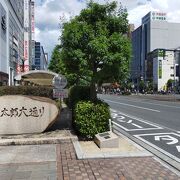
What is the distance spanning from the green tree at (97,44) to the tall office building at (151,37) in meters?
137

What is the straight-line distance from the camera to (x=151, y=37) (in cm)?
15175

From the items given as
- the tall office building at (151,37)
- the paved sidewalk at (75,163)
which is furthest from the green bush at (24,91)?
the tall office building at (151,37)

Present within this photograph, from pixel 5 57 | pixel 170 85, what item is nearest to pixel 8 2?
pixel 5 57

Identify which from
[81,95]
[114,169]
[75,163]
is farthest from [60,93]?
[114,169]

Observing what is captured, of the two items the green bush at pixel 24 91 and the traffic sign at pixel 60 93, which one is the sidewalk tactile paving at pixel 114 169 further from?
the green bush at pixel 24 91

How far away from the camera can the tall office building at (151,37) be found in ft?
500

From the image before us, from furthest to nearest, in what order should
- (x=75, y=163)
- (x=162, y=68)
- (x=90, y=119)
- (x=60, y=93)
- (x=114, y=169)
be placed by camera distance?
(x=162, y=68) → (x=60, y=93) → (x=90, y=119) → (x=75, y=163) → (x=114, y=169)

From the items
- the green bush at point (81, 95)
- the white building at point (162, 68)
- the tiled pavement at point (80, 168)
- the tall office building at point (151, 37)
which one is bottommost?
the tiled pavement at point (80, 168)

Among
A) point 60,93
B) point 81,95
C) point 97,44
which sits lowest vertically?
point 81,95

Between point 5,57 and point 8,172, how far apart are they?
184ft

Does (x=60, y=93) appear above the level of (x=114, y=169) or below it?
above

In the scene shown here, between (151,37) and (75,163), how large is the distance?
14744 cm

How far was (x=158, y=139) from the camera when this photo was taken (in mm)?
12320

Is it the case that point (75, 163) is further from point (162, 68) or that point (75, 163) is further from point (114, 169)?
point (162, 68)
